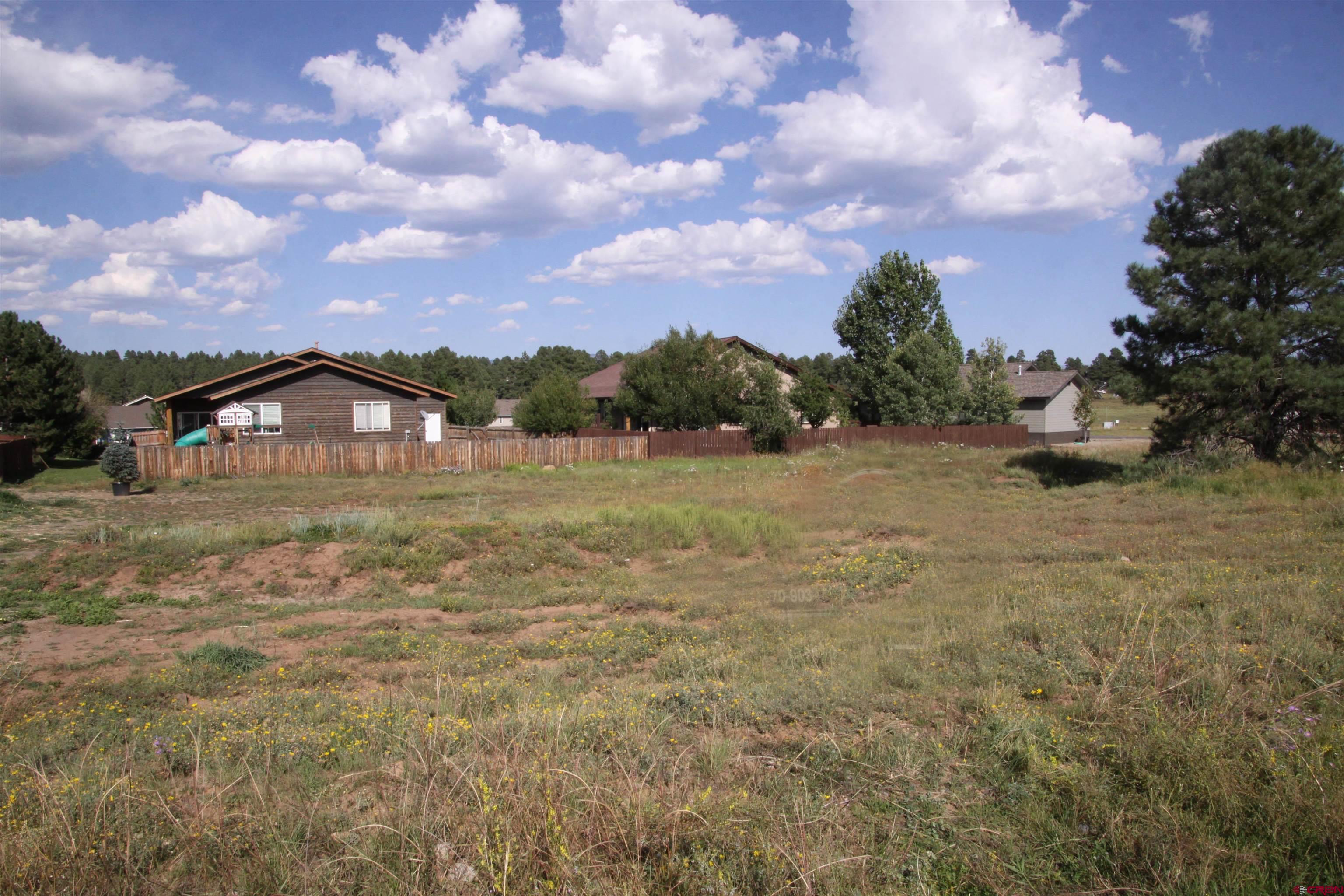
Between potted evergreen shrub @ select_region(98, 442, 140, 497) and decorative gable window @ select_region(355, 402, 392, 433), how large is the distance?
39.1 feet

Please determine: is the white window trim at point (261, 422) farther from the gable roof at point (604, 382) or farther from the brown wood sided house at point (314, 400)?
the gable roof at point (604, 382)

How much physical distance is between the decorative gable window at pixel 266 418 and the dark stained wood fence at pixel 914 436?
2341 centimetres

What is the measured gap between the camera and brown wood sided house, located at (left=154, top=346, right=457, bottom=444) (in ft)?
113

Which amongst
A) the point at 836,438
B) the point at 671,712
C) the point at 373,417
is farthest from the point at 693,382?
the point at 671,712

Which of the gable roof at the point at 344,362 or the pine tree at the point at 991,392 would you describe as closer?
the gable roof at the point at 344,362

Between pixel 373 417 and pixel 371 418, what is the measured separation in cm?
10

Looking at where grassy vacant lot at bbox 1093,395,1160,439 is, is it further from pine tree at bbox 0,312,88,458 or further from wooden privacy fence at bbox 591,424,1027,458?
pine tree at bbox 0,312,88,458

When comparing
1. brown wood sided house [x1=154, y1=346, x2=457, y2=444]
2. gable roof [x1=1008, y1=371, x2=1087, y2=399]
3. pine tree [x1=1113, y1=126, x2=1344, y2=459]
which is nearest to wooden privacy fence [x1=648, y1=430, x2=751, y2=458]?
brown wood sided house [x1=154, y1=346, x2=457, y2=444]

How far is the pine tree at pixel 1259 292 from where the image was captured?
1984cm

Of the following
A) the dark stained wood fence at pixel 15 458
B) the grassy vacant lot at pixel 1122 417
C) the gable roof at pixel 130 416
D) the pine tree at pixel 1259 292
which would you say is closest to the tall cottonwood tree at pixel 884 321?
the grassy vacant lot at pixel 1122 417

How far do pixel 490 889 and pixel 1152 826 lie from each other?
3356mm

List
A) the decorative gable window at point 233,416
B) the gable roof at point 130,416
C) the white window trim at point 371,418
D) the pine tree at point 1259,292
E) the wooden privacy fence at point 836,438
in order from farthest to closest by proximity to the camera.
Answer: the gable roof at point 130,416 → the wooden privacy fence at point 836,438 → the white window trim at point 371,418 → the decorative gable window at point 233,416 → the pine tree at point 1259,292

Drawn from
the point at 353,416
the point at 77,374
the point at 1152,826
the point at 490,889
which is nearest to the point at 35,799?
the point at 490,889

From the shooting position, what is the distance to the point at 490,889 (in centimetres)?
352
